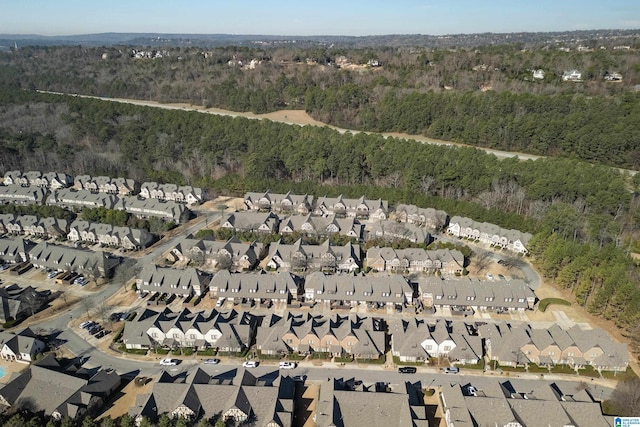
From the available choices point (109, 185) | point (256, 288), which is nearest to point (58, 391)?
point (256, 288)


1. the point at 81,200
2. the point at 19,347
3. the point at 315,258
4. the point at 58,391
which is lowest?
the point at 19,347

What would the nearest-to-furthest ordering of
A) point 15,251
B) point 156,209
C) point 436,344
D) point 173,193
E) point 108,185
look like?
point 436,344, point 15,251, point 156,209, point 173,193, point 108,185

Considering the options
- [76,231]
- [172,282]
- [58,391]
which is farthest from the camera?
[76,231]

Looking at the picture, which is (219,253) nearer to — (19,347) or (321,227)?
(321,227)

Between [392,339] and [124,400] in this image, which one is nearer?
[124,400]

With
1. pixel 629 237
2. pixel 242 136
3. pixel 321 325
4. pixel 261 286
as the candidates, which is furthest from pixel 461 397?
pixel 242 136

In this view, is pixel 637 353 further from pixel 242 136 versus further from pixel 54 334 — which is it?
pixel 242 136

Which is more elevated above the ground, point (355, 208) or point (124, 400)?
point (355, 208)

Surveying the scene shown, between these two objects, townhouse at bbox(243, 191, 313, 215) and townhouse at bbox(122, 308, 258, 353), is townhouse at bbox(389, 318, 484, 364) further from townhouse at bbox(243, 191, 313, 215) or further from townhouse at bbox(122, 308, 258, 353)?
townhouse at bbox(243, 191, 313, 215)

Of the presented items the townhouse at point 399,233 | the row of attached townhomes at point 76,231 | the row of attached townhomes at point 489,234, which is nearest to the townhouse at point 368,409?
the townhouse at point 399,233
